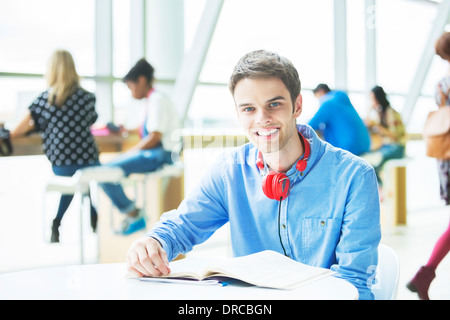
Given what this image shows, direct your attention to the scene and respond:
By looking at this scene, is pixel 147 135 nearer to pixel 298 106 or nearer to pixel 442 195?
pixel 442 195

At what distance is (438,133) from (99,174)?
1.83m

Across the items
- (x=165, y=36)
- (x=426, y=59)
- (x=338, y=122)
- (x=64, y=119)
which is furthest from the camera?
(x=165, y=36)

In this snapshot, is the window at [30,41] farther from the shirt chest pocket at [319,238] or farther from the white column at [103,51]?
the shirt chest pocket at [319,238]

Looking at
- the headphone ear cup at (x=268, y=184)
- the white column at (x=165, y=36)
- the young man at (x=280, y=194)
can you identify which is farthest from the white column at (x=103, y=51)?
the headphone ear cup at (x=268, y=184)

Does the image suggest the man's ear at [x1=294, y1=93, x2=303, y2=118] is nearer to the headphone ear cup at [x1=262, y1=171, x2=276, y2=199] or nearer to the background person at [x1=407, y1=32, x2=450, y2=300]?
the headphone ear cup at [x1=262, y1=171, x2=276, y2=199]

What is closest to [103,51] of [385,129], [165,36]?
[165,36]

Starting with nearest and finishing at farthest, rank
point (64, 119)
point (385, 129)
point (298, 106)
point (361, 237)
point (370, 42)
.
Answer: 1. point (361, 237)
2. point (298, 106)
3. point (64, 119)
4. point (370, 42)
5. point (385, 129)

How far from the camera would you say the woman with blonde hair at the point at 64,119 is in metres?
2.74

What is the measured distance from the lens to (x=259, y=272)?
0.82 metres

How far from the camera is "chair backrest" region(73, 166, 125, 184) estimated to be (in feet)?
9.21

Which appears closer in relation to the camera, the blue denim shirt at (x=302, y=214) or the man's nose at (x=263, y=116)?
the blue denim shirt at (x=302, y=214)

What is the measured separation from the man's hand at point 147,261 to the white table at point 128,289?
0.03m

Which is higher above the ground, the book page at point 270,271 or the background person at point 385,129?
the background person at point 385,129

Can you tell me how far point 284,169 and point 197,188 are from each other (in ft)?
0.71
